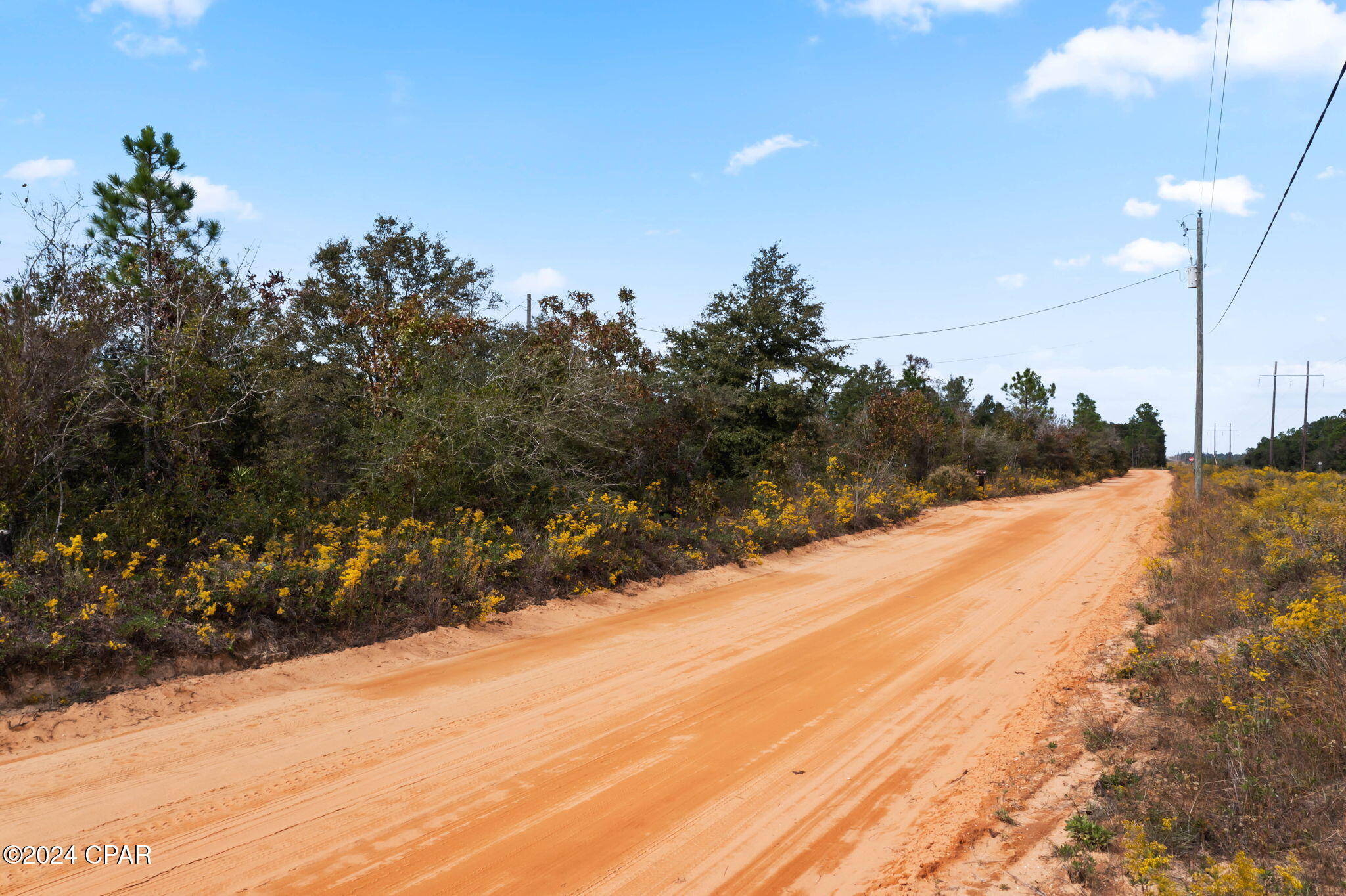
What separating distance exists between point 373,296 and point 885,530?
16.3m

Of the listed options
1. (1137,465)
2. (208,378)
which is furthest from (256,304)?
(1137,465)

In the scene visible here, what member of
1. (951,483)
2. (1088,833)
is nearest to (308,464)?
(1088,833)

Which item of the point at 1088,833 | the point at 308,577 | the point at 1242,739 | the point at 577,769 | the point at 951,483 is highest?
the point at 951,483

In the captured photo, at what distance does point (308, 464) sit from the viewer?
1119 centimetres

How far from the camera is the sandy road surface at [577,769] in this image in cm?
386

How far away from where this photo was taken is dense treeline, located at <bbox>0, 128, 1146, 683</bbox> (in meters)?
7.16

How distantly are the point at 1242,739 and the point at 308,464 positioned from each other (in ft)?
36.7

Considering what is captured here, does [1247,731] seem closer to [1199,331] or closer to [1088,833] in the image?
[1088,833]

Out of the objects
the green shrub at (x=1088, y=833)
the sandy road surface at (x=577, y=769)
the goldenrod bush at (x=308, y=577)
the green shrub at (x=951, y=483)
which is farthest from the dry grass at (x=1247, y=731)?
the green shrub at (x=951, y=483)

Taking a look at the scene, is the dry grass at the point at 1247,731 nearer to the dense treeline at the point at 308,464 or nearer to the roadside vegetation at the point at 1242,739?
the roadside vegetation at the point at 1242,739

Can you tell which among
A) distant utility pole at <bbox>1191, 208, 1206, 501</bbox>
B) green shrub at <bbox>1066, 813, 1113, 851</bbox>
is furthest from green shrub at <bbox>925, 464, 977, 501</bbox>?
green shrub at <bbox>1066, 813, 1113, 851</bbox>

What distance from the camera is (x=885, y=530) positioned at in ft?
63.5

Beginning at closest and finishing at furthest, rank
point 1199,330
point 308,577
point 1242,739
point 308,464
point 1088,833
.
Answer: point 1088,833, point 1242,739, point 308,577, point 308,464, point 1199,330

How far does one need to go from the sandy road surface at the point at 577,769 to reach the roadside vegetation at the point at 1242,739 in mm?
884
